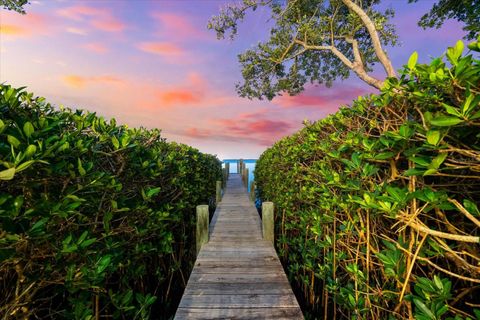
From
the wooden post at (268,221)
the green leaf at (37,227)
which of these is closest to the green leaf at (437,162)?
the green leaf at (37,227)

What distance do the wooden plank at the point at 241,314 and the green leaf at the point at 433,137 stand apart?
2.30m

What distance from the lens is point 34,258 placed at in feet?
5.13

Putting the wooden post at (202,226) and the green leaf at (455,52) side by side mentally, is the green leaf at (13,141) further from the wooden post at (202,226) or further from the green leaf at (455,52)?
the wooden post at (202,226)

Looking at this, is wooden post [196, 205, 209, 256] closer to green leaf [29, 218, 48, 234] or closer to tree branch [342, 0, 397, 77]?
green leaf [29, 218, 48, 234]

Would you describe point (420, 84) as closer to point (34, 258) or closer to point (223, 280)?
point (34, 258)

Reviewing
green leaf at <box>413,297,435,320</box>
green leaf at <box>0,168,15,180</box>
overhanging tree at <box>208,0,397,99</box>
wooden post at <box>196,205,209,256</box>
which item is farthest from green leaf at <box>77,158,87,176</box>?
overhanging tree at <box>208,0,397,99</box>

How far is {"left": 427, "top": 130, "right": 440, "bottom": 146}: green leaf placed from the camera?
1190 mm

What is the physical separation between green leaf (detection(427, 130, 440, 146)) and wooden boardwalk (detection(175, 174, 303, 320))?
230 cm

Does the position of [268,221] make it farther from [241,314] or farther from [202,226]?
[241,314]

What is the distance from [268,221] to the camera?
5.00 metres

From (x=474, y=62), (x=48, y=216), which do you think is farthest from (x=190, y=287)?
(x=474, y=62)

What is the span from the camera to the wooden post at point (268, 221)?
16.1 ft

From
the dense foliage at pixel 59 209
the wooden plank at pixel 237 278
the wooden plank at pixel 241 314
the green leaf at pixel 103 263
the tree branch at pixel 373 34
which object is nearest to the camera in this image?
the dense foliage at pixel 59 209

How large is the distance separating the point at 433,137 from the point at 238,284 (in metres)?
2.96
